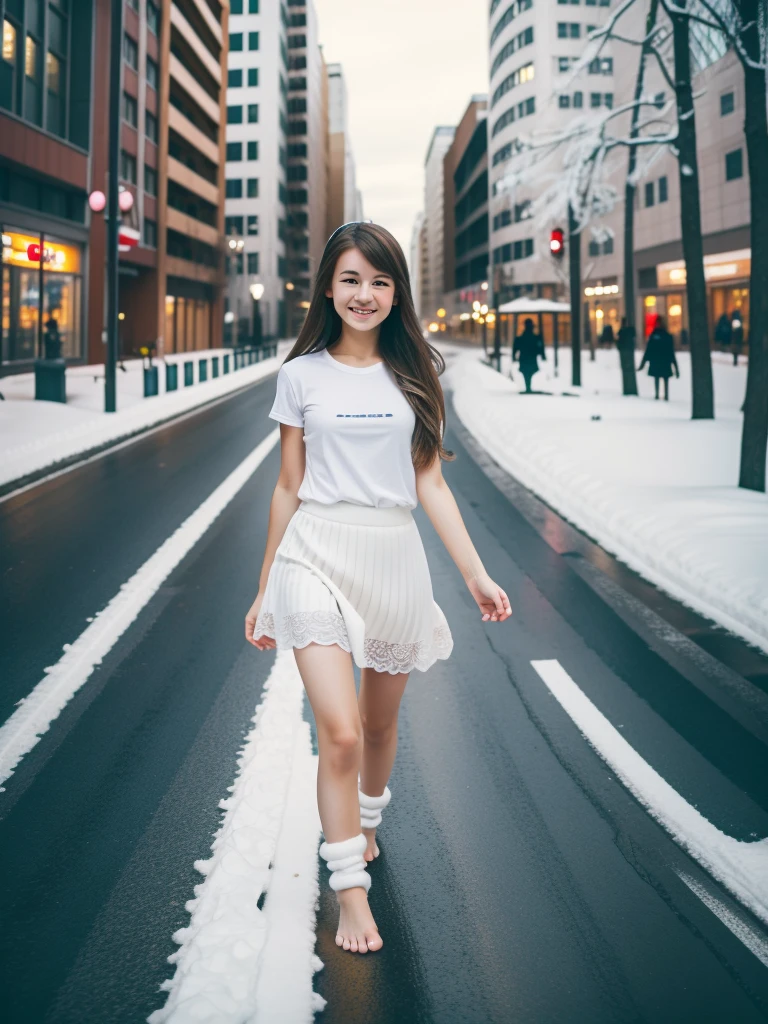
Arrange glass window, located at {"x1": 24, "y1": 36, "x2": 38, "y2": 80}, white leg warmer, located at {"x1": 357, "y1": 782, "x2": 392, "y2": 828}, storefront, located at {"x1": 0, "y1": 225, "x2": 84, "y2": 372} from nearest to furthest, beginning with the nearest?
white leg warmer, located at {"x1": 357, "y1": 782, "x2": 392, "y2": 828}
storefront, located at {"x1": 0, "y1": 225, "x2": 84, "y2": 372}
glass window, located at {"x1": 24, "y1": 36, "x2": 38, "y2": 80}

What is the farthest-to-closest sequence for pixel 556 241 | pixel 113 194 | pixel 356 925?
pixel 556 241
pixel 113 194
pixel 356 925

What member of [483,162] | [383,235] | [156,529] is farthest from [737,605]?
[483,162]

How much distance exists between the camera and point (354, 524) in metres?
2.93

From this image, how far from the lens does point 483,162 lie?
337 ft

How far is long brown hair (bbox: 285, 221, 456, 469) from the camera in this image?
118 inches

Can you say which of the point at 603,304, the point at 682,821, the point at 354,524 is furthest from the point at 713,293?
the point at 354,524

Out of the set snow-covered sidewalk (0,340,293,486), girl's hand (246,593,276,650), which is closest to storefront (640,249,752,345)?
snow-covered sidewalk (0,340,293,486)

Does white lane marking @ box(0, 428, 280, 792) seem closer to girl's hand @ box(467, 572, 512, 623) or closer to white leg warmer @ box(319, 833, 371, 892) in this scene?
white leg warmer @ box(319, 833, 371, 892)

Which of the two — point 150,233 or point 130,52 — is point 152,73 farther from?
point 150,233

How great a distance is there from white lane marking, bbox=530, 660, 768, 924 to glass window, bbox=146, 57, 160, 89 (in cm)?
5211

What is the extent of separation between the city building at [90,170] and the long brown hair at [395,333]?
66.3ft

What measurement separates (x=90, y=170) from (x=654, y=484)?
30.2 m

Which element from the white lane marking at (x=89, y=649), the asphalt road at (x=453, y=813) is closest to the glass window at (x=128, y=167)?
the white lane marking at (x=89, y=649)

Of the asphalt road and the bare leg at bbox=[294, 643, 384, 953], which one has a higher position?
the bare leg at bbox=[294, 643, 384, 953]
